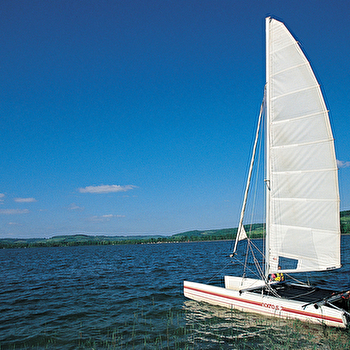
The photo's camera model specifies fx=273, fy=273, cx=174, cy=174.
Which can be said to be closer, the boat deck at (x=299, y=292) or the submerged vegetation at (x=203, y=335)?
the submerged vegetation at (x=203, y=335)

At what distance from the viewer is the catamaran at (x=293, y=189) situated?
13484mm

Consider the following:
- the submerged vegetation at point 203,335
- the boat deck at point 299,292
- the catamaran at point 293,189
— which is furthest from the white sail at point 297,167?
the submerged vegetation at point 203,335

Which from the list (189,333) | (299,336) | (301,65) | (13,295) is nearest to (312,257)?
(299,336)

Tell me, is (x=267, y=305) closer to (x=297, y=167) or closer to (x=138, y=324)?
(x=138, y=324)

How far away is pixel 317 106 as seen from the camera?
45.4 ft

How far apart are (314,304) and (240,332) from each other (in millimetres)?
3402

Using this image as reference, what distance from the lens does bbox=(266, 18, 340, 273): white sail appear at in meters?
13.6

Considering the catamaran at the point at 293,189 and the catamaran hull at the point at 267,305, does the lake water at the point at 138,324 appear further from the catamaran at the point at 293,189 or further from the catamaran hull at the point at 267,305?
the catamaran at the point at 293,189

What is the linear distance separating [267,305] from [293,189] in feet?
19.7

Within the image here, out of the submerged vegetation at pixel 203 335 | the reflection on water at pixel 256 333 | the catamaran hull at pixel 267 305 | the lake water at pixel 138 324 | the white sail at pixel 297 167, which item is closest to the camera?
the reflection on water at pixel 256 333

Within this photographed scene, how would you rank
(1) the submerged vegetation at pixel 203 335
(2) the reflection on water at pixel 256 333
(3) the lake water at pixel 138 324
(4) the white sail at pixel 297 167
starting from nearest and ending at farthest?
1. (2) the reflection on water at pixel 256 333
2. (1) the submerged vegetation at pixel 203 335
3. (3) the lake water at pixel 138 324
4. (4) the white sail at pixel 297 167

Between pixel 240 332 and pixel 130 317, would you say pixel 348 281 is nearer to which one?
pixel 240 332

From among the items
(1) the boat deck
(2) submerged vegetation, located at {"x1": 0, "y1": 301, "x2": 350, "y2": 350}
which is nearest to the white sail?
(1) the boat deck

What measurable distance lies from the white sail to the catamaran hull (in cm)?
205
